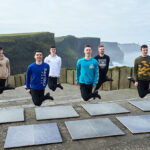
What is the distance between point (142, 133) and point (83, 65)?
2.51 meters

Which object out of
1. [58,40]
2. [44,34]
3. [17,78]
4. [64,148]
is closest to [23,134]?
[64,148]

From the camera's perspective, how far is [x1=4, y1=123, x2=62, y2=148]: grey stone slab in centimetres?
403

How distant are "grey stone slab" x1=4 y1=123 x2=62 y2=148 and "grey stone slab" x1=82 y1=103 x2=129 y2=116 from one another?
1417 mm

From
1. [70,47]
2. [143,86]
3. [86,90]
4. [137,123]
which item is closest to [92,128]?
[137,123]

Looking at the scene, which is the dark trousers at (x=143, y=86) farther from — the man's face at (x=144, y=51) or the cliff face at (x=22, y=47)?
the cliff face at (x=22, y=47)

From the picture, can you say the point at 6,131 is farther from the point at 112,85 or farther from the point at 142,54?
the point at 112,85

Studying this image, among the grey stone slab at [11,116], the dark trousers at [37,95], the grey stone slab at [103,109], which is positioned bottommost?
the grey stone slab at [11,116]

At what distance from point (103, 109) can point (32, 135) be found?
2.52 metres

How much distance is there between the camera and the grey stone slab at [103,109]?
227 inches

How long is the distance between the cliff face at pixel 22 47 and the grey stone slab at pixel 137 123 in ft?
257

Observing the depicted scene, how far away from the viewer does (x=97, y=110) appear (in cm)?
594

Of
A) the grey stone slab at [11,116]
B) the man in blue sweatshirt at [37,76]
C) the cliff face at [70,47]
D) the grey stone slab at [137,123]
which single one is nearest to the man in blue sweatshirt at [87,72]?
the man in blue sweatshirt at [37,76]

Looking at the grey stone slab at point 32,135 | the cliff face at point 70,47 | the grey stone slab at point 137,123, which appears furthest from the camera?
the cliff face at point 70,47

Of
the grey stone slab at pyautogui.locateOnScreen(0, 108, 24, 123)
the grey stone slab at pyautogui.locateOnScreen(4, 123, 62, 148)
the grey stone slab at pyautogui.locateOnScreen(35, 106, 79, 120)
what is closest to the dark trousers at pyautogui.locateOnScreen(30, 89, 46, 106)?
the grey stone slab at pyautogui.locateOnScreen(35, 106, 79, 120)
